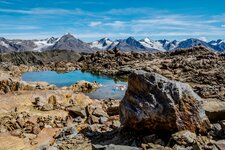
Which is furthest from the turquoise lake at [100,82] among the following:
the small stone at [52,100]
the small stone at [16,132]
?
the small stone at [16,132]

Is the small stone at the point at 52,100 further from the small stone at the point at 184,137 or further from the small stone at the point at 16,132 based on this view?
the small stone at the point at 184,137

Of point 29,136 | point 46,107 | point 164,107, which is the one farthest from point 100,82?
point 164,107

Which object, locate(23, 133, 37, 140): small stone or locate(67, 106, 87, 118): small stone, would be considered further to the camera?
locate(67, 106, 87, 118): small stone

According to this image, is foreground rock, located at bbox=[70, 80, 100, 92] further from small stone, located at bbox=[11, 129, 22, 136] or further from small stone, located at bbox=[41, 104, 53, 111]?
small stone, located at bbox=[11, 129, 22, 136]

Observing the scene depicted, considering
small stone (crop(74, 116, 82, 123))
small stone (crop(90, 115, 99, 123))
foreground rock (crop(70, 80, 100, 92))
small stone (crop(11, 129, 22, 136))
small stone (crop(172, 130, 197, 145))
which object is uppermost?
small stone (crop(172, 130, 197, 145))

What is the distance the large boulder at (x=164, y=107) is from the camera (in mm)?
14734

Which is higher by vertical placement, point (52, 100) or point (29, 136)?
point (52, 100)

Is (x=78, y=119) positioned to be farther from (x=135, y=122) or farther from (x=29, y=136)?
(x=135, y=122)

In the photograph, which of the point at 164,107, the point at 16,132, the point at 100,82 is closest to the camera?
the point at 164,107

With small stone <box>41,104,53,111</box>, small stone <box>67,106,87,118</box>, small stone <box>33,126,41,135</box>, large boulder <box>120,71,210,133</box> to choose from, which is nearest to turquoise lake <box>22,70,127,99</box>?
small stone <box>41,104,53,111</box>

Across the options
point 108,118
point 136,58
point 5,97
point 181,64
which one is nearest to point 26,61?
point 136,58

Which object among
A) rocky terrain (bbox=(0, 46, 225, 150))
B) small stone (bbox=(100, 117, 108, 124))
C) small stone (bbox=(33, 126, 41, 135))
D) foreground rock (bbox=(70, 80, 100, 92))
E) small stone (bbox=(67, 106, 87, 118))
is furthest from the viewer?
foreground rock (bbox=(70, 80, 100, 92))

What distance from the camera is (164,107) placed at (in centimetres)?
1489

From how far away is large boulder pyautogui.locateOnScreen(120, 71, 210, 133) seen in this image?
14.7m
